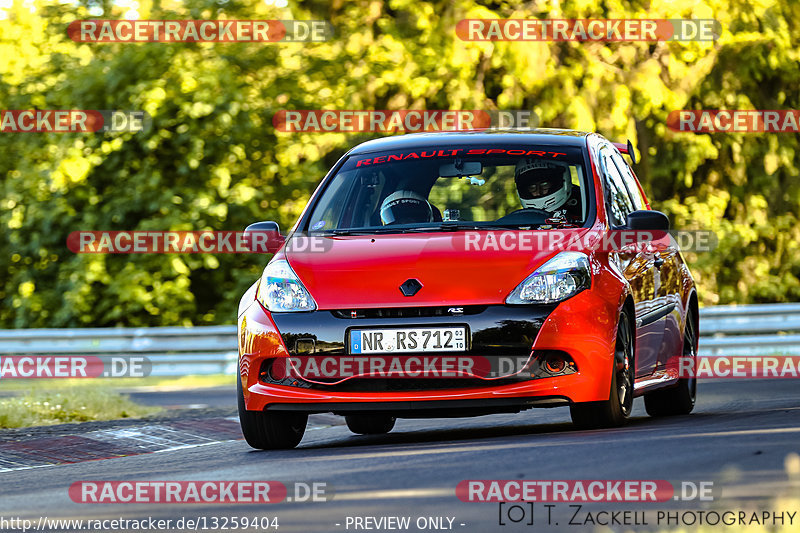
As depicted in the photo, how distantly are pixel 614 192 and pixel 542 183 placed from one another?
57 centimetres

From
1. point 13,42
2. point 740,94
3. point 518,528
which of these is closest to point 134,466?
point 518,528

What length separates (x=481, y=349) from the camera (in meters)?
8.04

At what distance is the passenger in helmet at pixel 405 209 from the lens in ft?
30.5

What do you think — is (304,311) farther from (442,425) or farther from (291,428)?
(442,425)

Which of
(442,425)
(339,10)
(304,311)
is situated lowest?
(442,425)

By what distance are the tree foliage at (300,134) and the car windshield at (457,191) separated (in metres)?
14.0

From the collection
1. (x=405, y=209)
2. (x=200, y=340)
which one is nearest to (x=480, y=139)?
(x=405, y=209)

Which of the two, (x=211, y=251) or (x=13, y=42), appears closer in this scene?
(x=211, y=251)

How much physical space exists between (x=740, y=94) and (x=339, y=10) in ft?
22.6

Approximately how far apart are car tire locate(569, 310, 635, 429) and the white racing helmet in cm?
90

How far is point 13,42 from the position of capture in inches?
1226

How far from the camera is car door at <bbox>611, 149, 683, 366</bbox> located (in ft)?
32.5

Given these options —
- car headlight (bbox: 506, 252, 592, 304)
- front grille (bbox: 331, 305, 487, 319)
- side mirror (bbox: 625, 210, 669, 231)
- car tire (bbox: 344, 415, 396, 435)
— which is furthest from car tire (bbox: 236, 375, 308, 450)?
side mirror (bbox: 625, 210, 669, 231)

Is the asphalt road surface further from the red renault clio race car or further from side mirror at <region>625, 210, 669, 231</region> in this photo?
side mirror at <region>625, 210, 669, 231</region>
